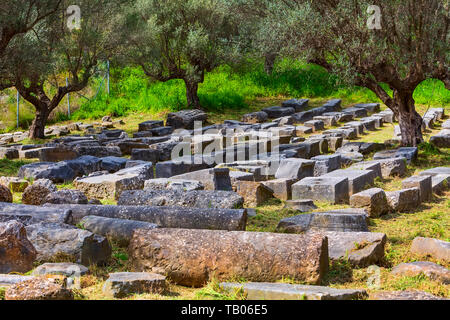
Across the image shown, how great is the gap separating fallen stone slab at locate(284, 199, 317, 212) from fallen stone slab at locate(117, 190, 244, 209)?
1.22m

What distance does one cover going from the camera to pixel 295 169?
11.0m

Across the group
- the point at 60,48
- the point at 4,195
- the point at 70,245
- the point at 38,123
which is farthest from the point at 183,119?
the point at 70,245

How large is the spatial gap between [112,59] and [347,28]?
10048 mm

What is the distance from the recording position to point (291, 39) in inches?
540

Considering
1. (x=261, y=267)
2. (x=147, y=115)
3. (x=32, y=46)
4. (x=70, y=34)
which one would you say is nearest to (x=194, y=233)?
(x=261, y=267)

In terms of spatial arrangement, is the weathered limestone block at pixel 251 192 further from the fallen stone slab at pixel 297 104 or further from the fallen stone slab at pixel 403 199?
the fallen stone slab at pixel 297 104

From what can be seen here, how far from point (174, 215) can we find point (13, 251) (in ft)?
7.04

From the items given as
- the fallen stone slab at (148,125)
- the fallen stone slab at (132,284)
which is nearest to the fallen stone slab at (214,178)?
the fallen stone slab at (132,284)

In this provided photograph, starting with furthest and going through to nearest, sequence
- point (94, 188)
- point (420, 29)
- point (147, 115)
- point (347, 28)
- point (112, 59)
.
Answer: point (147, 115) < point (112, 59) < point (347, 28) < point (420, 29) < point (94, 188)

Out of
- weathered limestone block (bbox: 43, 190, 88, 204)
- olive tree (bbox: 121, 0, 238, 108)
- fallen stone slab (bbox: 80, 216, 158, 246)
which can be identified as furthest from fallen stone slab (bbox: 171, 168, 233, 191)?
olive tree (bbox: 121, 0, 238, 108)

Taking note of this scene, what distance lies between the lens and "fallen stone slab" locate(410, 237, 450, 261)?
20.2 feet

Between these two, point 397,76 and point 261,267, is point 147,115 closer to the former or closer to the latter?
point 397,76

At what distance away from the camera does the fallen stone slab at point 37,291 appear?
14.5ft

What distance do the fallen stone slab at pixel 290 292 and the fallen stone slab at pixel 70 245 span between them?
6.12ft
